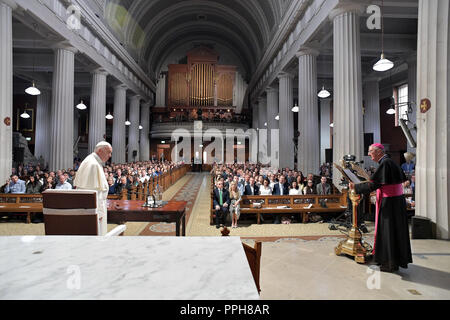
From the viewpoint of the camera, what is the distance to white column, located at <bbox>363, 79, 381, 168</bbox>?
15242 millimetres

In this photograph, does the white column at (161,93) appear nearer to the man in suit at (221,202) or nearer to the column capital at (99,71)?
the column capital at (99,71)

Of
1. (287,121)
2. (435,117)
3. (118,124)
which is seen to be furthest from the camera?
(118,124)

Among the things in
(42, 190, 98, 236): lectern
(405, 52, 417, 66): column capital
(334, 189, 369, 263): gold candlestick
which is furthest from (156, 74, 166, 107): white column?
(42, 190, 98, 236): lectern

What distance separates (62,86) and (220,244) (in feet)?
38.9

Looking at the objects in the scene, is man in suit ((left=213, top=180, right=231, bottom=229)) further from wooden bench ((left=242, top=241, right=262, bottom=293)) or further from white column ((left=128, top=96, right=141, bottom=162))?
white column ((left=128, top=96, right=141, bottom=162))

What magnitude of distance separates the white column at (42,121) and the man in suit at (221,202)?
1803 cm

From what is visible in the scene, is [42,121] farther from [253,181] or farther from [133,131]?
[253,181]

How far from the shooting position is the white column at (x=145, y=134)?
24125 mm

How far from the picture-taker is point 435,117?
16.4ft

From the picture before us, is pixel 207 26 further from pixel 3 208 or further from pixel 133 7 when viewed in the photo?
pixel 3 208

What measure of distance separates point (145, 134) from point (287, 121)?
15.5 m

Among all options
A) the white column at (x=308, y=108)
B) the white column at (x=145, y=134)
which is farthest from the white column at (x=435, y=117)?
the white column at (x=145, y=134)

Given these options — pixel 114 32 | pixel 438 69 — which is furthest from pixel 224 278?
pixel 114 32

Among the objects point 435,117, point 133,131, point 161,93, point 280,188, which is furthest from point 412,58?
point 161,93
